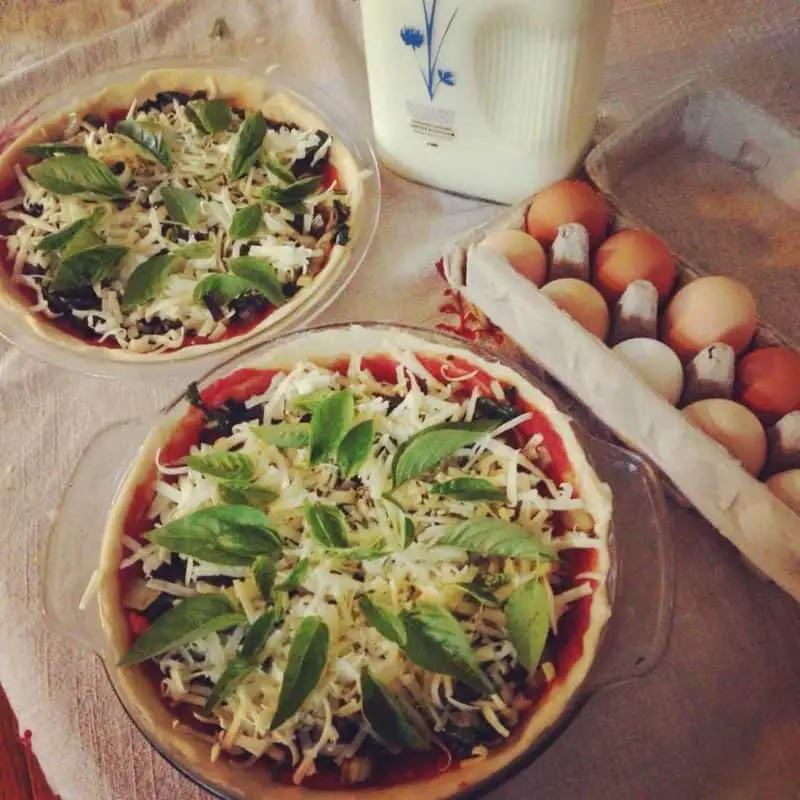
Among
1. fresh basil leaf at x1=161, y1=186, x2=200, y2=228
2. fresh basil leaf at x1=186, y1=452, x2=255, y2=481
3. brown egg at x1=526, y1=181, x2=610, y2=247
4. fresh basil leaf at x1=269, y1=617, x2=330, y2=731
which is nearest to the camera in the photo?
fresh basil leaf at x1=269, y1=617, x2=330, y2=731

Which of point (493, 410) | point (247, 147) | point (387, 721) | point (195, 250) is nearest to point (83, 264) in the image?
point (195, 250)

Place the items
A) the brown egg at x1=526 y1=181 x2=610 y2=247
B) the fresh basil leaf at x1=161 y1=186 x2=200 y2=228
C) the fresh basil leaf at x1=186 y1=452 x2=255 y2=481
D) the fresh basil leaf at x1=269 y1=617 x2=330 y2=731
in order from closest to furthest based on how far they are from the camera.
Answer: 1. the fresh basil leaf at x1=269 y1=617 x2=330 y2=731
2. the fresh basil leaf at x1=186 y1=452 x2=255 y2=481
3. the brown egg at x1=526 y1=181 x2=610 y2=247
4. the fresh basil leaf at x1=161 y1=186 x2=200 y2=228

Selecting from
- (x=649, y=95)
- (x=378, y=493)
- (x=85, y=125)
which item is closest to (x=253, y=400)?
(x=378, y=493)

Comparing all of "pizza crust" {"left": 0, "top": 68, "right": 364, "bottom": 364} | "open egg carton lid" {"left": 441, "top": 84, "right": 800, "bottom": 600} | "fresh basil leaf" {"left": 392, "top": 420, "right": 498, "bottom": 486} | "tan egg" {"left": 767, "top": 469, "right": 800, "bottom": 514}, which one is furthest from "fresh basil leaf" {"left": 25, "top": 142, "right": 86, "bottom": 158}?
"tan egg" {"left": 767, "top": 469, "right": 800, "bottom": 514}

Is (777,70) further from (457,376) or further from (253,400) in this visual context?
(253,400)

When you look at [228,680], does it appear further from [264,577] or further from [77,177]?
[77,177]

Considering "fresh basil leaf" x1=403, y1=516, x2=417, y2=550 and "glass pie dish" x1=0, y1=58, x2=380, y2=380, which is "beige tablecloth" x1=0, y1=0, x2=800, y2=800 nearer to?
"glass pie dish" x1=0, y1=58, x2=380, y2=380
